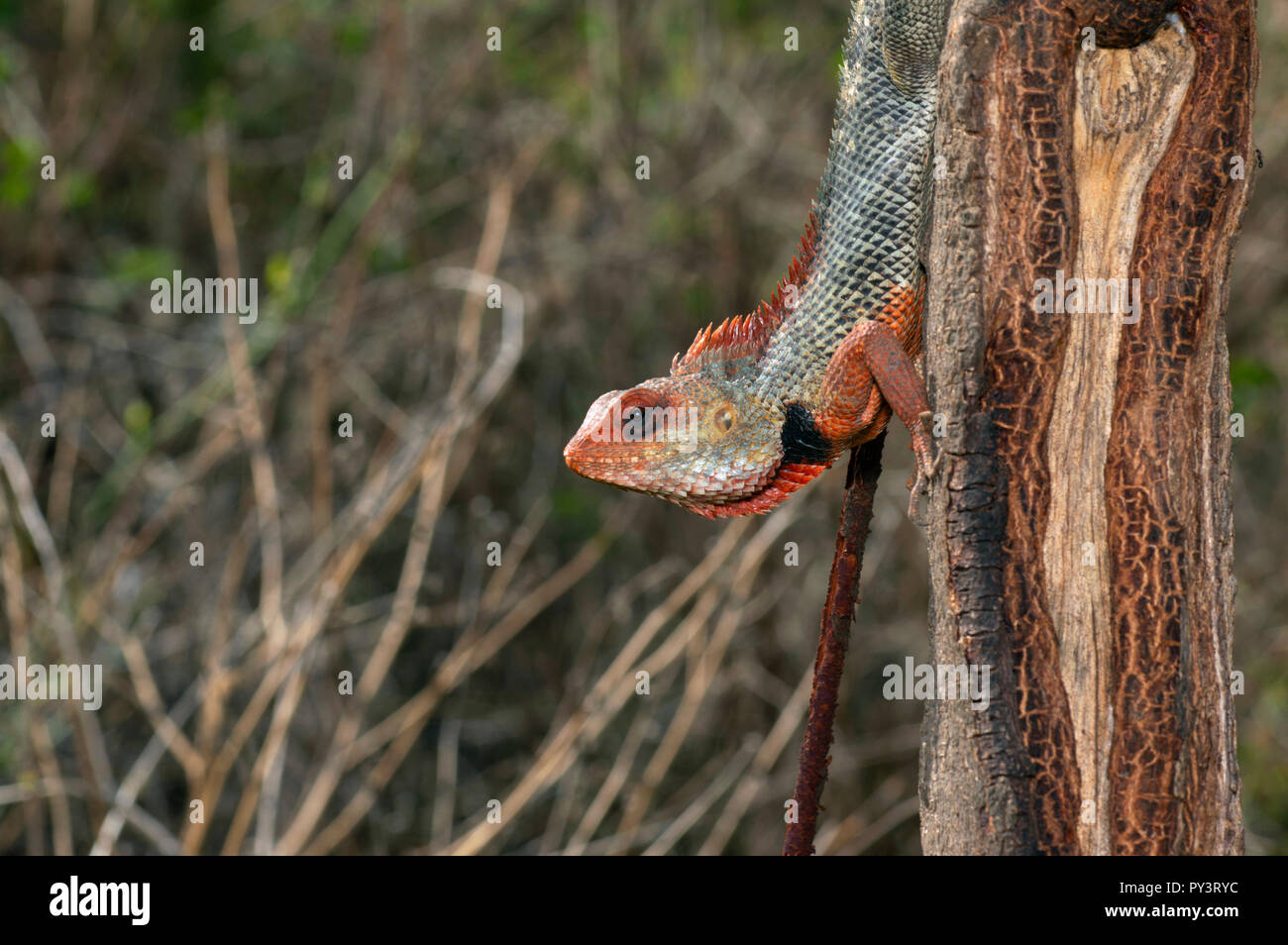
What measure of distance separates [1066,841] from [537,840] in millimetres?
4716

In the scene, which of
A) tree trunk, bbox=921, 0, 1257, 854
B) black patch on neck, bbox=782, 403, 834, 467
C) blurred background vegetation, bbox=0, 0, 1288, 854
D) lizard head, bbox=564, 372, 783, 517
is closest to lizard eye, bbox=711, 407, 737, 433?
lizard head, bbox=564, 372, 783, 517

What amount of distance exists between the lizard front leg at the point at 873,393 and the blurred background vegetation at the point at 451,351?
309 centimetres

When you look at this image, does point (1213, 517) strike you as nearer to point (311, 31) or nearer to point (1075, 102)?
point (1075, 102)

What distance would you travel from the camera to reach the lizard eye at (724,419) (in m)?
3.18

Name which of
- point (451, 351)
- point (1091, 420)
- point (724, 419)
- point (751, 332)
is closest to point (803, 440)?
point (724, 419)

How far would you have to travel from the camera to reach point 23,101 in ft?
24.1

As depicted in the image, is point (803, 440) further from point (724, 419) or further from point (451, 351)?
point (451, 351)

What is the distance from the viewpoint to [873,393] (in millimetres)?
2971

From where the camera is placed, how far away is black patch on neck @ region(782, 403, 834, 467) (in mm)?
3121

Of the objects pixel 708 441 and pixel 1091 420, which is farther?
pixel 708 441

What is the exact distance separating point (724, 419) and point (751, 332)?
0.94ft

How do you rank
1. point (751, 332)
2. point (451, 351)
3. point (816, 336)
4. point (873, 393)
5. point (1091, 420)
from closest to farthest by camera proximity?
point (1091, 420)
point (873, 393)
point (816, 336)
point (751, 332)
point (451, 351)

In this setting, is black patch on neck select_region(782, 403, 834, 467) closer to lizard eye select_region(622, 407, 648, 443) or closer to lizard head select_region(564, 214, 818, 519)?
lizard head select_region(564, 214, 818, 519)

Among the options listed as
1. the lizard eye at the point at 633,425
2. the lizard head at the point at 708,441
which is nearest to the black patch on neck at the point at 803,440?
the lizard head at the point at 708,441
